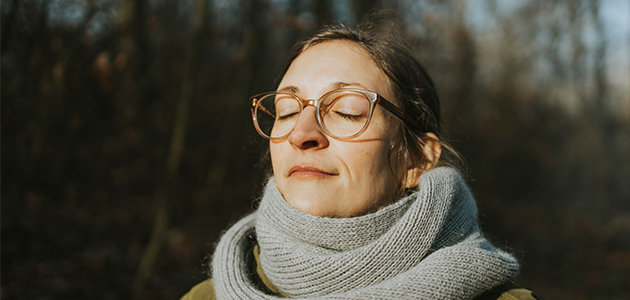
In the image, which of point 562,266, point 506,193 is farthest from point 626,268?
point 506,193

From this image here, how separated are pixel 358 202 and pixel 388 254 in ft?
0.83

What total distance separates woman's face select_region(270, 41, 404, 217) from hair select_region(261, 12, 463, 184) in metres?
0.06

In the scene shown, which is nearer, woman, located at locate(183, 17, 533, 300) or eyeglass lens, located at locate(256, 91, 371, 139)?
woman, located at locate(183, 17, 533, 300)

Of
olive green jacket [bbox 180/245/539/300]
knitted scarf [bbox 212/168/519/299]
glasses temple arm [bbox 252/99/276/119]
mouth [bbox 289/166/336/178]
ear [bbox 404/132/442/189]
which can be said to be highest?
glasses temple arm [bbox 252/99/276/119]

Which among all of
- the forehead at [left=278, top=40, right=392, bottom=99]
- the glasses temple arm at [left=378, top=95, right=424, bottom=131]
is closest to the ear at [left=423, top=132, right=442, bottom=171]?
the glasses temple arm at [left=378, top=95, right=424, bottom=131]

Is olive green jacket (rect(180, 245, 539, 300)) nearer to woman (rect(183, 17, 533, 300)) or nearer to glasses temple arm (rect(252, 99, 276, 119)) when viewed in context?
woman (rect(183, 17, 533, 300))

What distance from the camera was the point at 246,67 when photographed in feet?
24.9

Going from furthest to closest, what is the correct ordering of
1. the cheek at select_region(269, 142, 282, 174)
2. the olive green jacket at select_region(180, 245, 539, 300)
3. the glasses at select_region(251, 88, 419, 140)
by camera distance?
1. the cheek at select_region(269, 142, 282, 174)
2. the glasses at select_region(251, 88, 419, 140)
3. the olive green jacket at select_region(180, 245, 539, 300)

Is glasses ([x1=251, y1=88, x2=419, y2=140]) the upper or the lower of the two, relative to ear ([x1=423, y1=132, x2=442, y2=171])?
upper

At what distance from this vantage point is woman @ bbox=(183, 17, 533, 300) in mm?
1361

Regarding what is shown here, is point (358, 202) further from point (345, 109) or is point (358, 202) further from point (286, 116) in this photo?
point (286, 116)

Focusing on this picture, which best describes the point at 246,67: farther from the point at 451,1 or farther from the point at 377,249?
the point at 451,1

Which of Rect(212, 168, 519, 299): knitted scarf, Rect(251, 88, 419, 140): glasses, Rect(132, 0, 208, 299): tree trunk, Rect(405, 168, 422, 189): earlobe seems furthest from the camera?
Rect(132, 0, 208, 299): tree trunk

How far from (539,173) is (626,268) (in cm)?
645
